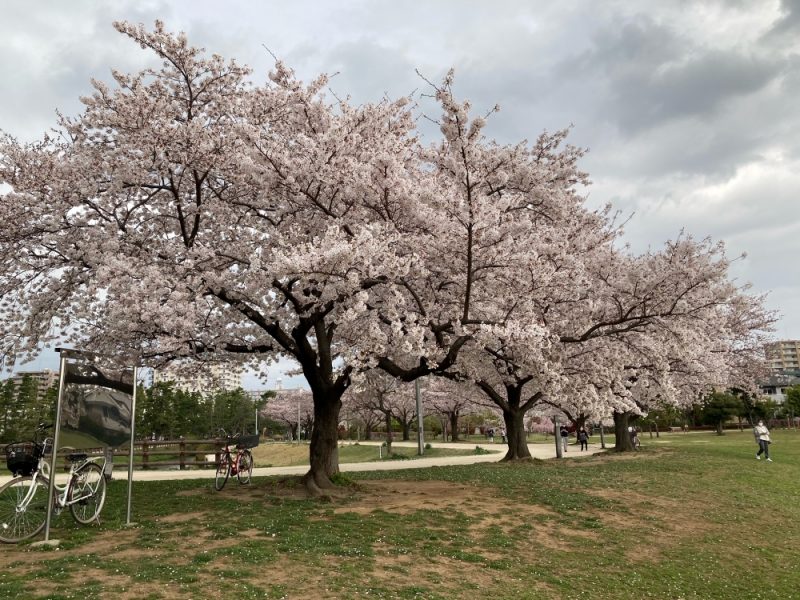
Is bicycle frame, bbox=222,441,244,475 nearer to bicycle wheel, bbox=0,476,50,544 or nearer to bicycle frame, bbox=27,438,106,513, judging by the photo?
bicycle frame, bbox=27,438,106,513

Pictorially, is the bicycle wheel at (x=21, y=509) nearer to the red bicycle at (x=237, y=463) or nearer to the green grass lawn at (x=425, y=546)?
the green grass lawn at (x=425, y=546)

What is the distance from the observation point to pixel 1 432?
137ft

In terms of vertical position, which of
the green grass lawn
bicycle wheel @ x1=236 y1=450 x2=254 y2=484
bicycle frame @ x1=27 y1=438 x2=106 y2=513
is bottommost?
the green grass lawn

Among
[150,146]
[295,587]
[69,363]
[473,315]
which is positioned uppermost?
[150,146]

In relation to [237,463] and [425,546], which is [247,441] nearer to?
[237,463]

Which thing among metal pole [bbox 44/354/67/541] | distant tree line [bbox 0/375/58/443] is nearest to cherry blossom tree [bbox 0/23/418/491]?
metal pole [bbox 44/354/67/541]

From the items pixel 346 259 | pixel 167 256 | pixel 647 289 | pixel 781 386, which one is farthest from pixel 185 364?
pixel 781 386

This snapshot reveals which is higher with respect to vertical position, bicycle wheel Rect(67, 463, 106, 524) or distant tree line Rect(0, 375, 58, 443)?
distant tree line Rect(0, 375, 58, 443)

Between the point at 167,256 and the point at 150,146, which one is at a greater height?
the point at 150,146

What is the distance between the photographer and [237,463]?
14750 millimetres

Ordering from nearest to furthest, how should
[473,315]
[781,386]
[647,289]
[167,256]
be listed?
[167,256] → [473,315] → [647,289] → [781,386]

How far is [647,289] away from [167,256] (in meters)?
11.9

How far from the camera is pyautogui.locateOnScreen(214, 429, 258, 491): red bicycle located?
14.2 meters

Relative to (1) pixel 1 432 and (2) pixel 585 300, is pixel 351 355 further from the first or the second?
(1) pixel 1 432
